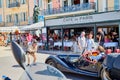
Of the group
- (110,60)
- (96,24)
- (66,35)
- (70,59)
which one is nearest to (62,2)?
(66,35)

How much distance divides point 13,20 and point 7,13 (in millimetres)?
2239

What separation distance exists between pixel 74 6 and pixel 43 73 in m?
30.6

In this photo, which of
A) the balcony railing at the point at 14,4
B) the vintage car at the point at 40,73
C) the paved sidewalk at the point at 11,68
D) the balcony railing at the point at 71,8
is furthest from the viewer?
the balcony railing at the point at 14,4

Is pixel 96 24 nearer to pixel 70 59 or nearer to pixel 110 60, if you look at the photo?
pixel 70 59

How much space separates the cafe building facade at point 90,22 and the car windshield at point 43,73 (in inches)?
654

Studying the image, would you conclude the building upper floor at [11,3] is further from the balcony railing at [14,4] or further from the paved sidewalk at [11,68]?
the paved sidewalk at [11,68]

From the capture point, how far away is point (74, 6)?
3422 cm

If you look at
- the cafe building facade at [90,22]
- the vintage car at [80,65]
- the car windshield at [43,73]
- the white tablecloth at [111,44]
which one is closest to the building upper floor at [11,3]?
the cafe building facade at [90,22]

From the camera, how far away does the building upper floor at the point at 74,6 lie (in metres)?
30.3

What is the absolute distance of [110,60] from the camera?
731 cm

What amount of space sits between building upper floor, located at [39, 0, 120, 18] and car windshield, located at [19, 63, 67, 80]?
2571 centimetres

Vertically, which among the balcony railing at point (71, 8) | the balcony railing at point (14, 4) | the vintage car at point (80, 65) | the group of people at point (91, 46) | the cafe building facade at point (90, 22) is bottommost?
the vintage car at point (80, 65)

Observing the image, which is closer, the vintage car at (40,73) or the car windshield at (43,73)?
the vintage car at (40,73)

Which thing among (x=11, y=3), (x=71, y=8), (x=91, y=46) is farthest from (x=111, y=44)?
(x=11, y=3)
